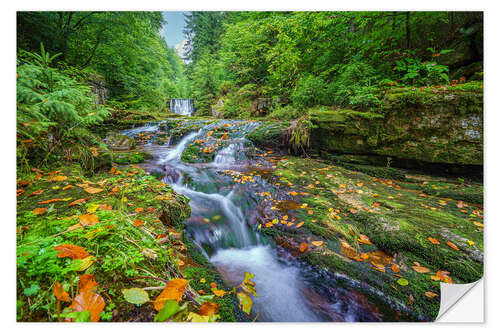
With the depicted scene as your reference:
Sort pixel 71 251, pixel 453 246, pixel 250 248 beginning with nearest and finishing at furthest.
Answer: pixel 71 251, pixel 453 246, pixel 250 248

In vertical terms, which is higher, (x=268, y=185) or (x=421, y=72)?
(x=421, y=72)

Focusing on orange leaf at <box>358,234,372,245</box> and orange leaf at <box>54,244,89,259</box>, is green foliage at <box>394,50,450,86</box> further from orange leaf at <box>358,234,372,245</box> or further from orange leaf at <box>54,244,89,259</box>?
orange leaf at <box>54,244,89,259</box>

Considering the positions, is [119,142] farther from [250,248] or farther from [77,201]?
[250,248]

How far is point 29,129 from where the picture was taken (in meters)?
1.47

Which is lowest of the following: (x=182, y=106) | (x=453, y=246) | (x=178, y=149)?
(x=453, y=246)

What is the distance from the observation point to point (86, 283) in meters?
0.77

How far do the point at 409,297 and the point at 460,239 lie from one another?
38.3 inches

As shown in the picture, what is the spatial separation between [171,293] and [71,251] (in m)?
0.53

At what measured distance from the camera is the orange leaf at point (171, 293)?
824 millimetres

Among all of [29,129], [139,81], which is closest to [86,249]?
[29,129]

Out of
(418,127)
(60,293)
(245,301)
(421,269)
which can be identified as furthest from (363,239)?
(418,127)

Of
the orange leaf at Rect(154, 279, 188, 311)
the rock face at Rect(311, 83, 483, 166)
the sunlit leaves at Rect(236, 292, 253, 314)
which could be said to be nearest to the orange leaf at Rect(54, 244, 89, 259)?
the orange leaf at Rect(154, 279, 188, 311)

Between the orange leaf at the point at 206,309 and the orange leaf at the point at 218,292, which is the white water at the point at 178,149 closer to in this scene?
the orange leaf at the point at 218,292
